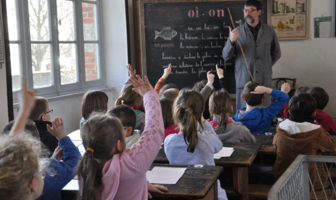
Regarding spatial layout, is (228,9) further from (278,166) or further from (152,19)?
(278,166)

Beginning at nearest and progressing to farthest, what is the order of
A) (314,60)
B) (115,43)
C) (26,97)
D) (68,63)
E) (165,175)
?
(26,97), (165,175), (68,63), (115,43), (314,60)

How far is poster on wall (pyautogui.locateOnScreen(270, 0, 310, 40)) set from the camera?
5.42 meters

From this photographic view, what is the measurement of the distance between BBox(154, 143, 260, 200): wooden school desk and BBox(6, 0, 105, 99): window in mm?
2078

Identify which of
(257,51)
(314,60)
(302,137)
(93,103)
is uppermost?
(257,51)

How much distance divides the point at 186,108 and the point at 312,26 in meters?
3.79

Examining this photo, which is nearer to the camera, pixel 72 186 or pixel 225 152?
pixel 72 186

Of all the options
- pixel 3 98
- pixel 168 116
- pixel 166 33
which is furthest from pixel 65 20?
pixel 168 116

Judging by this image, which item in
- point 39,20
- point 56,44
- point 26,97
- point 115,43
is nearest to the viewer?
point 26,97

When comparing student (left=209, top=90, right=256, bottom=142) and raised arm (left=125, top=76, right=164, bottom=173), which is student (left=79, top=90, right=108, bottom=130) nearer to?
student (left=209, top=90, right=256, bottom=142)

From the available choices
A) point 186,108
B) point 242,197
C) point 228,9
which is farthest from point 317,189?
point 228,9

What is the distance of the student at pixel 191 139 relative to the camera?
2.20 meters

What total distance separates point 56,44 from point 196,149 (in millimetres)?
2607

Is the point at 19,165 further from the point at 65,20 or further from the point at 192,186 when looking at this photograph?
the point at 65,20

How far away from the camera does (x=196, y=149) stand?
2250 millimetres
